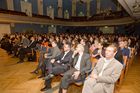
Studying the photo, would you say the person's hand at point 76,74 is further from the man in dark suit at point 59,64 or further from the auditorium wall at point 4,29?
the auditorium wall at point 4,29

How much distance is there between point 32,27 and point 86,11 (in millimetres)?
10564

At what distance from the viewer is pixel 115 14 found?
20.7 metres

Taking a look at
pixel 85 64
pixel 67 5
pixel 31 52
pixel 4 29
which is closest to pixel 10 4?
pixel 4 29

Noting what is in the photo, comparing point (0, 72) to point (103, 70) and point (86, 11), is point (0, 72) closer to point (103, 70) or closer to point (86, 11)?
point (103, 70)

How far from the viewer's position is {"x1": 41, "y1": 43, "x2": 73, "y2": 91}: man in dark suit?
4.18 m

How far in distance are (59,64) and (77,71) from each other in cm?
96

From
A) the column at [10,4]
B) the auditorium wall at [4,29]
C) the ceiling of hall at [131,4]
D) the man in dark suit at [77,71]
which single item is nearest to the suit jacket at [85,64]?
the man in dark suit at [77,71]

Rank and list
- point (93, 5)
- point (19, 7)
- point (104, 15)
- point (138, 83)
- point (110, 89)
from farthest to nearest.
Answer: point (93, 5)
point (104, 15)
point (19, 7)
point (138, 83)
point (110, 89)

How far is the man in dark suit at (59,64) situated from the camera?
4.18 m

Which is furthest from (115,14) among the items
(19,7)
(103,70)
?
(103,70)

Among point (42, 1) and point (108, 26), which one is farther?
point (108, 26)

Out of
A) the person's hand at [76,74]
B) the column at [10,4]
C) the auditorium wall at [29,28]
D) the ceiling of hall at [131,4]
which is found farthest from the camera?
the column at [10,4]

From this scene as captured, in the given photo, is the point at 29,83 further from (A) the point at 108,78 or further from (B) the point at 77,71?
(A) the point at 108,78

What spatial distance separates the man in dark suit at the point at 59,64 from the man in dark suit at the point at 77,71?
14.1 inches
